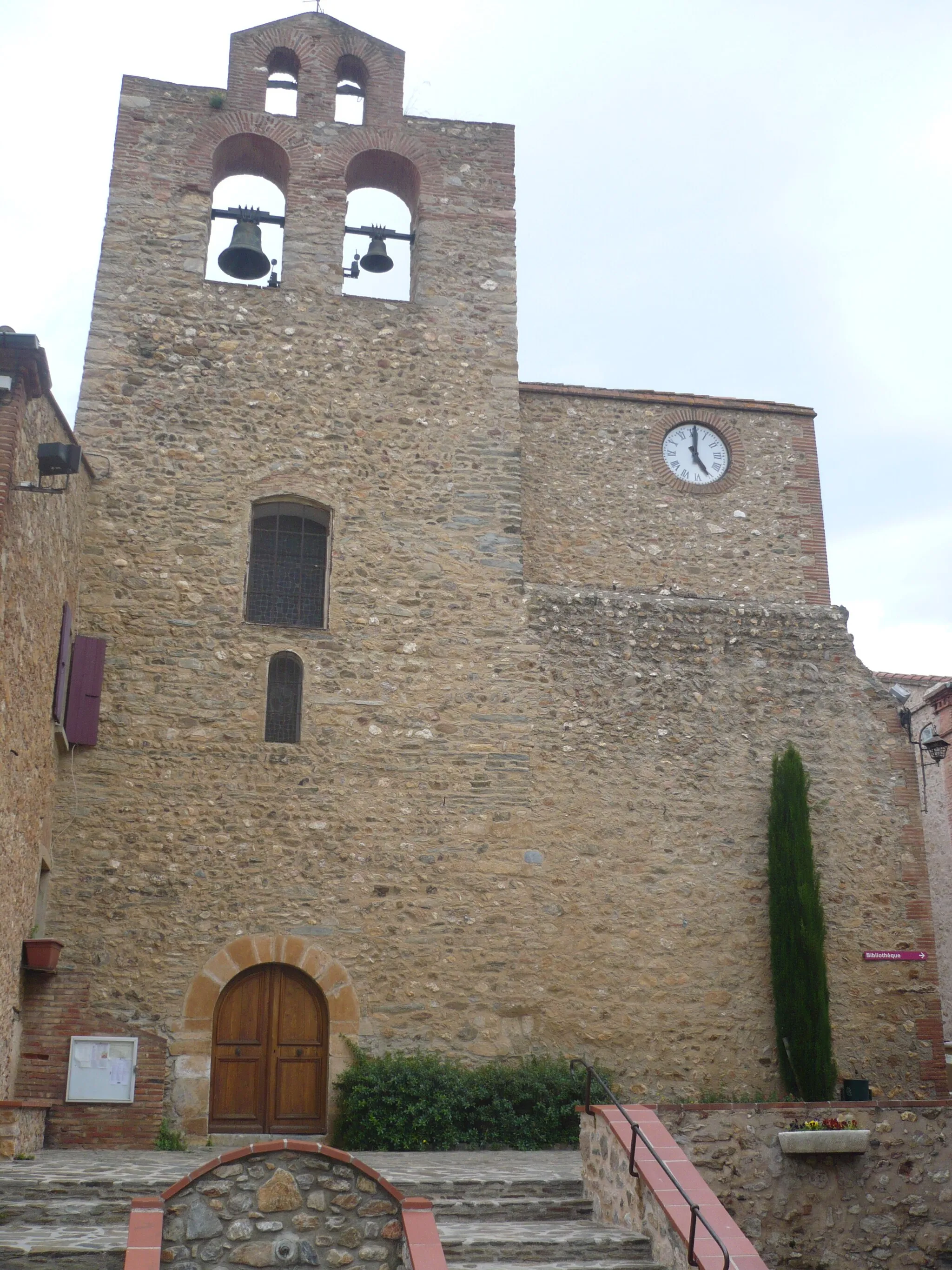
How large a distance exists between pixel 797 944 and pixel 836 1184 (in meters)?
3.52

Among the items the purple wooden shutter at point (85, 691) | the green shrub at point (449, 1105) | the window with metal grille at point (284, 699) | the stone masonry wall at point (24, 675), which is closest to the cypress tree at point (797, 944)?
the green shrub at point (449, 1105)

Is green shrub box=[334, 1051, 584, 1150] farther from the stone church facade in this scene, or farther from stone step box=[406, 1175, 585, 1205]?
stone step box=[406, 1175, 585, 1205]

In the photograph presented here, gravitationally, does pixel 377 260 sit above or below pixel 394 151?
below

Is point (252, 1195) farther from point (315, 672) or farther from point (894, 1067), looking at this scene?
point (894, 1067)

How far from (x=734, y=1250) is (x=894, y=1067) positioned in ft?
20.2

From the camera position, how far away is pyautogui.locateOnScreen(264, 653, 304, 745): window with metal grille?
1218 centimetres

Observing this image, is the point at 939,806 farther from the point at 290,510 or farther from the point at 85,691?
the point at 85,691

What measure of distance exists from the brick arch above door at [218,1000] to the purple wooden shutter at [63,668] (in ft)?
8.86

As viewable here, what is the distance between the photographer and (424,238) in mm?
14156

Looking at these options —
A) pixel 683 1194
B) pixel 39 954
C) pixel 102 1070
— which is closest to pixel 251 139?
pixel 39 954

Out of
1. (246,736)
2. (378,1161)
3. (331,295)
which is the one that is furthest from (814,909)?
(331,295)

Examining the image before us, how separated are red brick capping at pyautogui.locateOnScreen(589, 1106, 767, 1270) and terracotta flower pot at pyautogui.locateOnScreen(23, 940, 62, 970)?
4.90 m

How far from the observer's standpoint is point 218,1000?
36.8 feet

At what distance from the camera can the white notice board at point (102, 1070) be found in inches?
414
